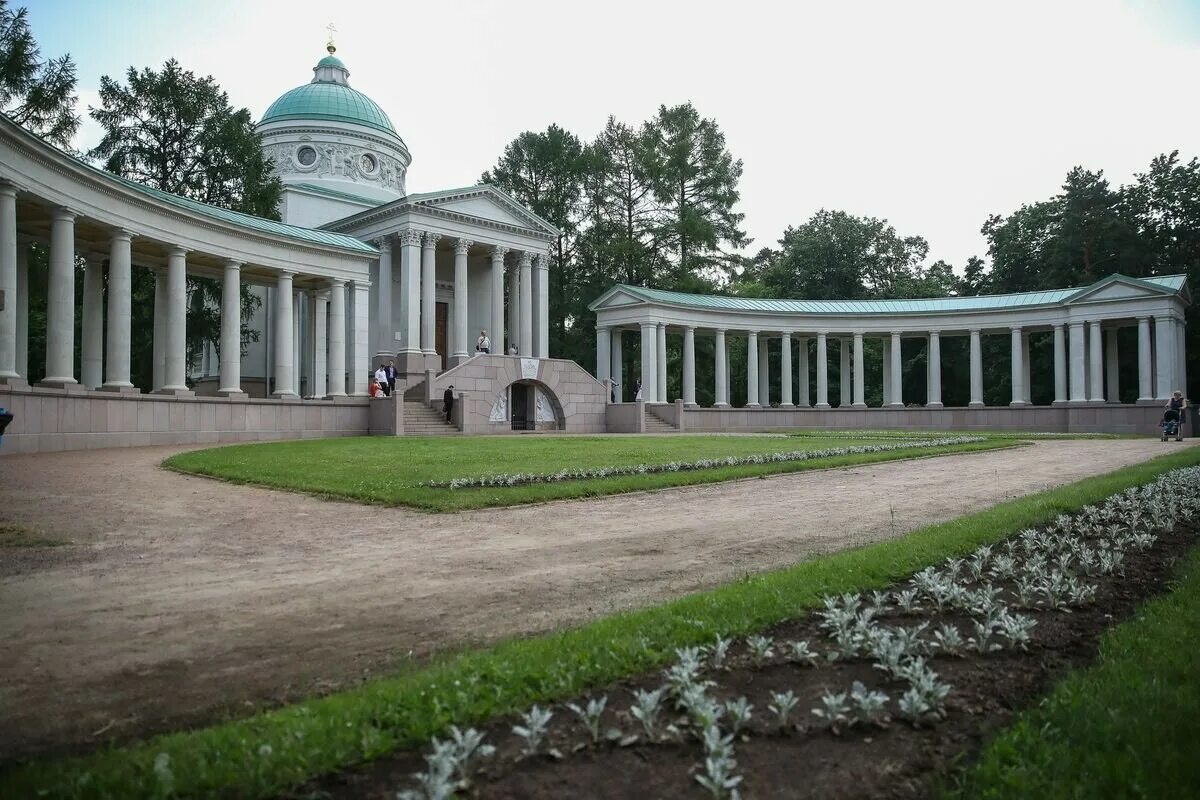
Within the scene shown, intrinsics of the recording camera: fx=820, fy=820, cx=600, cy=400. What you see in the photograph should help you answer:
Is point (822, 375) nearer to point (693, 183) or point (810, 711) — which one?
point (693, 183)

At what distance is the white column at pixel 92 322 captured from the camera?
126ft

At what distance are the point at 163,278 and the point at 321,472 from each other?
3165 cm

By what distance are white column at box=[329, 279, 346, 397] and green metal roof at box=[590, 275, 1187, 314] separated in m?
22.3

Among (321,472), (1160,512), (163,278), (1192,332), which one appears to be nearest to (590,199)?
(163,278)

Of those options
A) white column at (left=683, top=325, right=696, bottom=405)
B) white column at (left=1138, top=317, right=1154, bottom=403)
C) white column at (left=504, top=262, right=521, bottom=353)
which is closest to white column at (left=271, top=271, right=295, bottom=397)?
white column at (left=504, top=262, right=521, bottom=353)

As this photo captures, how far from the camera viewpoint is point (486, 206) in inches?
2317

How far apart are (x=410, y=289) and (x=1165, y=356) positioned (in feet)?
173

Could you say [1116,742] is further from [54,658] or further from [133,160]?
[133,160]

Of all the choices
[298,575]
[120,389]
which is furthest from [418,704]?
[120,389]

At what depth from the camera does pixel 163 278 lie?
44969 millimetres

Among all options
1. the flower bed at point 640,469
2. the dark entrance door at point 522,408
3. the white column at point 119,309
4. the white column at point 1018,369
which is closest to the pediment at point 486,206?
the dark entrance door at point 522,408

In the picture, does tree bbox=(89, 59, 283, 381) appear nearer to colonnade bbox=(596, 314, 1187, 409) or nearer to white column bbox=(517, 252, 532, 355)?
white column bbox=(517, 252, 532, 355)

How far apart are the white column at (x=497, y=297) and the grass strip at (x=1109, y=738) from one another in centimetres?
5584

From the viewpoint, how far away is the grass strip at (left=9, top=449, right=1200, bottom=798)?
4.10 metres
